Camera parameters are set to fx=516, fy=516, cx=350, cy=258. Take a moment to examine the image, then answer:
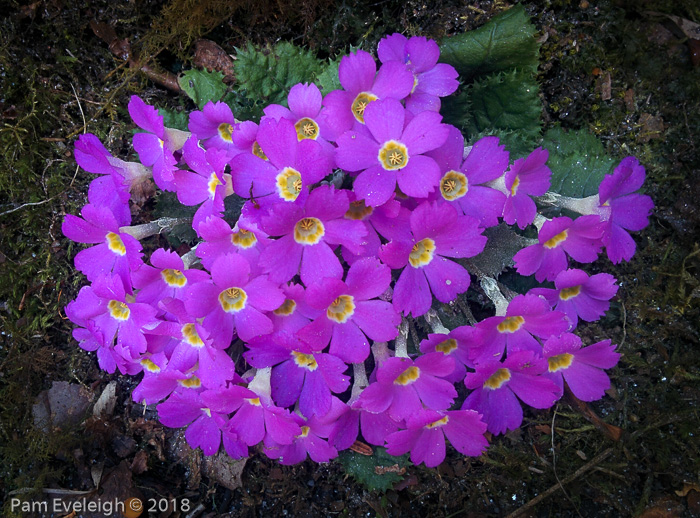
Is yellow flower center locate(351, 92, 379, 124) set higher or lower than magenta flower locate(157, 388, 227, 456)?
higher

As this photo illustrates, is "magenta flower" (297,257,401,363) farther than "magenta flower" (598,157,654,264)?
No

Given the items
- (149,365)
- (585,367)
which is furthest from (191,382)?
(585,367)

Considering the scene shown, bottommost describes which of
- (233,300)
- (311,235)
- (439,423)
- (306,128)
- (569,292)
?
(439,423)

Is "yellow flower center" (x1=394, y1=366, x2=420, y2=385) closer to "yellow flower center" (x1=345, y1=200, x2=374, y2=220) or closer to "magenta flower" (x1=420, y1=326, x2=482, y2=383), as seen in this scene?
"magenta flower" (x1=420, y1=326, x2=482, y2=383)

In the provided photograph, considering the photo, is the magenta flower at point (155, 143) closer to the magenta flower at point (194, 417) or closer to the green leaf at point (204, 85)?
the green leaf at point (204, 85)

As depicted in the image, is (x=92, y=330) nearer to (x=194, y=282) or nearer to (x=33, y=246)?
(x=194, y=282)

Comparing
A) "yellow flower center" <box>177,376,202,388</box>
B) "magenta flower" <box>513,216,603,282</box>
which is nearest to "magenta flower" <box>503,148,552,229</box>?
"magenta flower" <box>513,216,603,282</box>

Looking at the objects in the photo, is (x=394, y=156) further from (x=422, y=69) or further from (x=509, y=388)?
(x=509, y=388)
